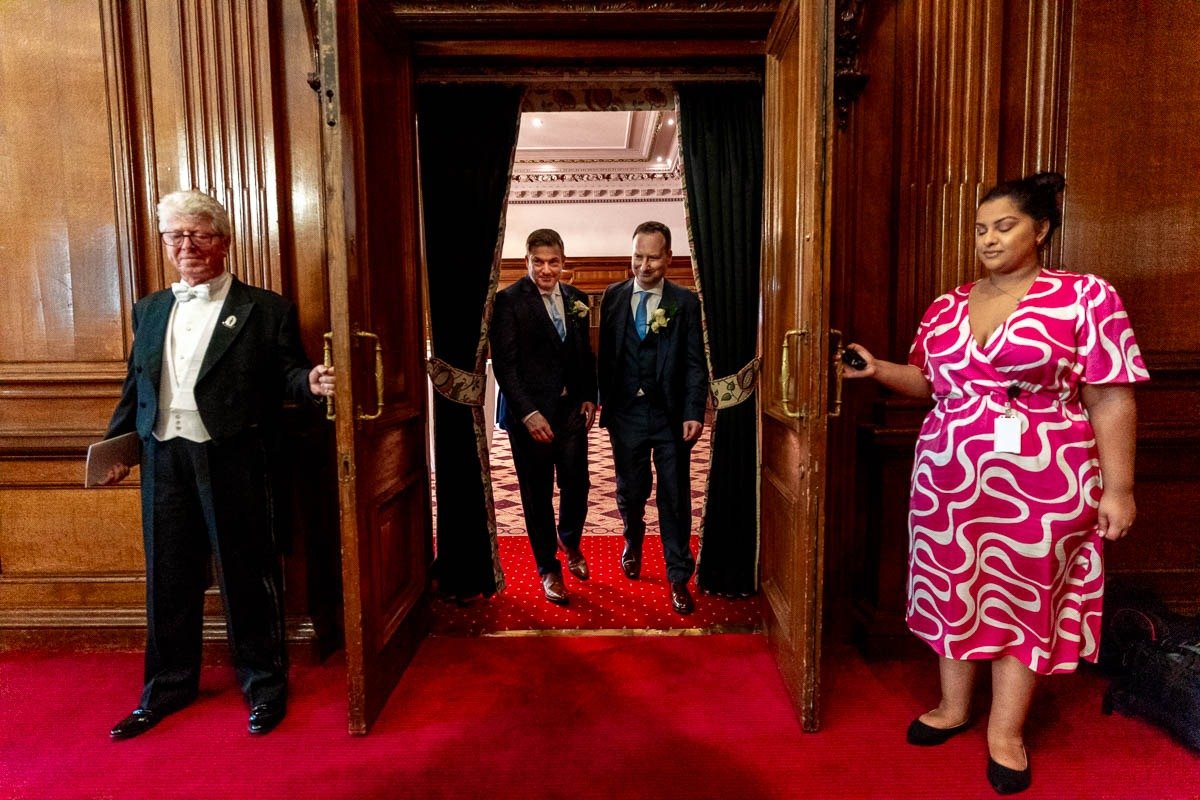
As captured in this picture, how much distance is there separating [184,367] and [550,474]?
1.61m

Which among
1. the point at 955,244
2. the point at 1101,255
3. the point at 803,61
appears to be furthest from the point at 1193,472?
the point at 803,61

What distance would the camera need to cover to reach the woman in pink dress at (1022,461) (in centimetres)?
166

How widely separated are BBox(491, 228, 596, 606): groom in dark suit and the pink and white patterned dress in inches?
65.9

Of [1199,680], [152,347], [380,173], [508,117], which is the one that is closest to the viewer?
[1199,680]

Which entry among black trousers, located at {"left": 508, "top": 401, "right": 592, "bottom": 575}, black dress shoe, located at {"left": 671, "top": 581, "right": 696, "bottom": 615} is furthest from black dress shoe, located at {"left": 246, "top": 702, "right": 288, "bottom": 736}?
black dress shoe, located at {"left": 671, "top": 581, "right": 696, "bottom": 615}

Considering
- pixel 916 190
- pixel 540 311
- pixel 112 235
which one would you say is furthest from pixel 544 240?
pixel 112 235

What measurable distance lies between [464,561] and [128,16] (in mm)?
2527

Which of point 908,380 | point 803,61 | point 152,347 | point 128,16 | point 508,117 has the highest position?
point 128,16

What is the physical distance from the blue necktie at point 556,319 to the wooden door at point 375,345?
661 mm

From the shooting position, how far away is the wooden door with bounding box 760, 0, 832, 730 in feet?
5.97

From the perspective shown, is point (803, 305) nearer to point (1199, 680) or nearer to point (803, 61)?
point (803, 61)

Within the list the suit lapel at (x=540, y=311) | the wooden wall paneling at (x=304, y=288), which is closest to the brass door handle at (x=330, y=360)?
the wooden wall paneling at (x=304, y=288)

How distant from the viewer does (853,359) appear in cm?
199

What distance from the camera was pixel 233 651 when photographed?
2.10m
